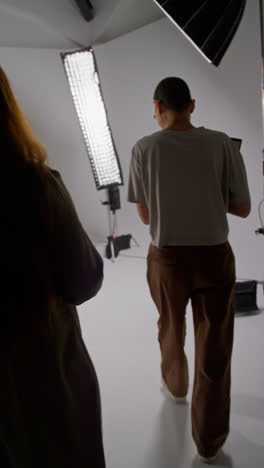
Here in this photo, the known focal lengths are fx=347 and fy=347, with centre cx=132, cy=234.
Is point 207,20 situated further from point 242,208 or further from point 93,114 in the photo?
point 93,114

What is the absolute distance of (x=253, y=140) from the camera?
8.89 feet

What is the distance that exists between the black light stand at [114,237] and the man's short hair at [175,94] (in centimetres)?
259

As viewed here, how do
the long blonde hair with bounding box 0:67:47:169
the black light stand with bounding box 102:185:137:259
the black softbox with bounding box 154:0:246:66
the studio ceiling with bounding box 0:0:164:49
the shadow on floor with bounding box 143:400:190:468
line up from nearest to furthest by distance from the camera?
the long blonde hair with bounding box 0:67:47:169
the black softbox with bounding box 154:0:246:66
the shadow on floor with bounding box 143:400:190:468
the studio ceiling with bounding box 0:0:164:49
the black light stand with bounding box 102:185:137:259

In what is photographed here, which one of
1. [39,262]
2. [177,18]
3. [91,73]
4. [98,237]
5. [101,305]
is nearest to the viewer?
[39,262]

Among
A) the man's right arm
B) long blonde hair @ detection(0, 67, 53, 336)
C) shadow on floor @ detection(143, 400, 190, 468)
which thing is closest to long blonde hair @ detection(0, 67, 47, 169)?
long blonde hair @ detection(0, 67, 53, 336)

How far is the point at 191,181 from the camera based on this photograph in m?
1.21

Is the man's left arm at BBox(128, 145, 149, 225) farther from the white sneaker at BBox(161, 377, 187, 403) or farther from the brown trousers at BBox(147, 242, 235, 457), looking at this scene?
the white sneaker at BBox(161, 377, 187, 403)

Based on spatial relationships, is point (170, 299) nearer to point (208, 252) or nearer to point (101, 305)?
point (208, 252)

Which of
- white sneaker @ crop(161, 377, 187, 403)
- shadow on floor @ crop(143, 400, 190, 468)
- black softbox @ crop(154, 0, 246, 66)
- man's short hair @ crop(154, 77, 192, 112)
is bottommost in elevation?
shadow on floor @ crop(143, 400, 190, 468)

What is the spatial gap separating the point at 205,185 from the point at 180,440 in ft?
3.54

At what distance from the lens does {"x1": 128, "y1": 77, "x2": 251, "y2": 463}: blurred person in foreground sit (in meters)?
1.20

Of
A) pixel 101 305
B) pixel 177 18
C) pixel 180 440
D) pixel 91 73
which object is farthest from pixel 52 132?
pixel 180 440

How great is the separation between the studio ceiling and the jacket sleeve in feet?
9.83

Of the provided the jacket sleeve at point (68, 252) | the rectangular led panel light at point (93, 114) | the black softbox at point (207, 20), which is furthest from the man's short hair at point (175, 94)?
the rectangular led panel light at point (93, 114)
